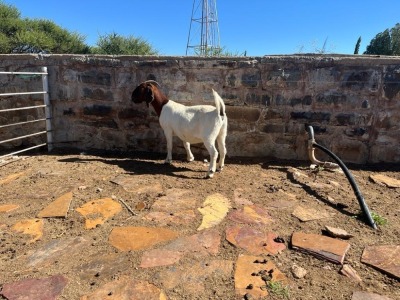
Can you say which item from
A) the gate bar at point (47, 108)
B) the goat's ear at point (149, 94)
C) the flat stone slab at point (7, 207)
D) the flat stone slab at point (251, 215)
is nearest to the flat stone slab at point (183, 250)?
the flat stone slab at point (251, 215)

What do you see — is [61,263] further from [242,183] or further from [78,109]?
[78,109]

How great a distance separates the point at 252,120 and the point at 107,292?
314 centimetres

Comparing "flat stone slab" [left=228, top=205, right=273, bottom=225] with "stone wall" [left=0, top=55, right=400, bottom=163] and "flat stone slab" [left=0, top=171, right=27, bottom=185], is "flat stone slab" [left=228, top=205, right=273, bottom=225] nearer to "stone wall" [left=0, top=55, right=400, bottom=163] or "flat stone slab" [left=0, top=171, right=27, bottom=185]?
"stone wall" [left=0, top=55, right=400, bottom=163]

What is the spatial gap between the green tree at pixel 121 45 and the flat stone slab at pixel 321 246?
16.8 metres

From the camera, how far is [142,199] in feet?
10.00

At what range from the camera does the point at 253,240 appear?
2.35m

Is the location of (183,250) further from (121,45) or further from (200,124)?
(121,45)

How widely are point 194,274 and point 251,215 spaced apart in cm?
95

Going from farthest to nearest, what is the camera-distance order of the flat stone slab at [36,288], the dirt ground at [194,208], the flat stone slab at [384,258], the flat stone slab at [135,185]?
the flat stone slab at [135,185] → the flat stone slab at [384,258] → the dirt ground at [194,208] → the flat stone slab at [36,288]

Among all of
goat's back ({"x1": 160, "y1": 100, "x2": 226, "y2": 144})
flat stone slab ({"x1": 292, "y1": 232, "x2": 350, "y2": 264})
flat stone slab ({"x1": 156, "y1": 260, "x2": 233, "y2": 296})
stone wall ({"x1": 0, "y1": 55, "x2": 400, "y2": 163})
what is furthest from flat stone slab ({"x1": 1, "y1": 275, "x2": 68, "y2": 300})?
stone wall ({"x1": 0, "y1": 55, "x2": 400, "y2": 163})

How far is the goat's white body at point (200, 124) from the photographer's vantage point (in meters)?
3.64

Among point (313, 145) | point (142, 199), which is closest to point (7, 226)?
point (142, 199)

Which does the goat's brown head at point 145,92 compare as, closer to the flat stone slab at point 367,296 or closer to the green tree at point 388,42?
the flat stone slab at point 367,296

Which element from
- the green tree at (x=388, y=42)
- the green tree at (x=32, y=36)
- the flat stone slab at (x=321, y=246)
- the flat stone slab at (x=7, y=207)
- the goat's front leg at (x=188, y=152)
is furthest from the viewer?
the green tree at (x=388, y=42)
